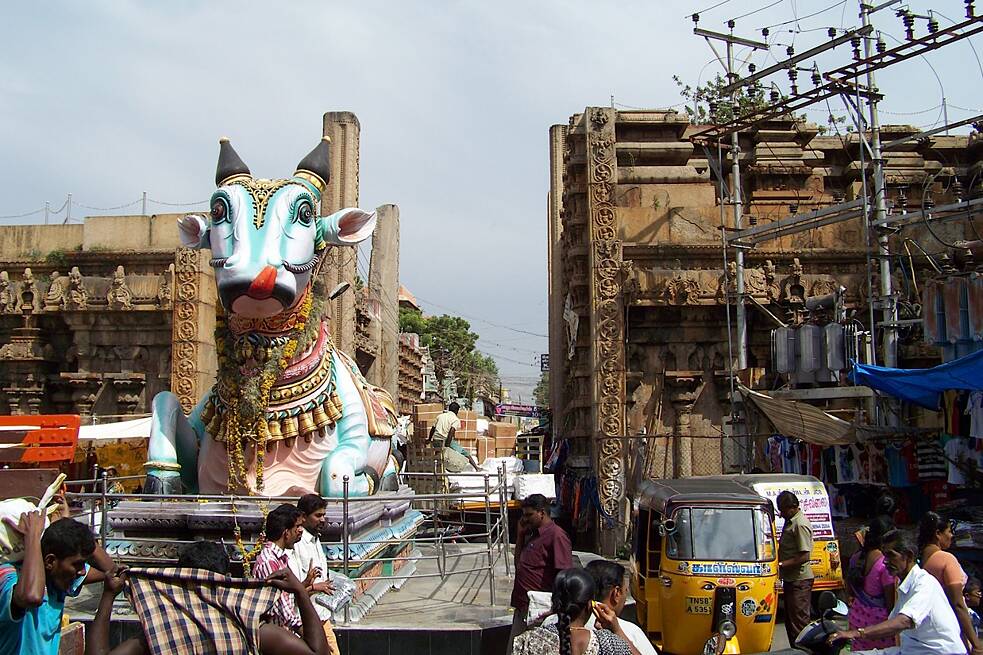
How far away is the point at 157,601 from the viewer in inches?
112

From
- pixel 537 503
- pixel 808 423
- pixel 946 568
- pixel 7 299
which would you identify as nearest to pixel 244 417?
pixel 537 503

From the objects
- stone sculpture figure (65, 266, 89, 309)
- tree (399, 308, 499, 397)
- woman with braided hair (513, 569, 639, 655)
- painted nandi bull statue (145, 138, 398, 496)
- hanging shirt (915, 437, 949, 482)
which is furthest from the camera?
tree (399, 308, 499, 397)

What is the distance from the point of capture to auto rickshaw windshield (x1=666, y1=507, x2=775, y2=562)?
6875 millimetres

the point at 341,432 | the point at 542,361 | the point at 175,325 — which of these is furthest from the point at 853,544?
the point at 542,361

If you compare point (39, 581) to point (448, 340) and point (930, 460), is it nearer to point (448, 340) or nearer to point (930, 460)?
point (930, 460)

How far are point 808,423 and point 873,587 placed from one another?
19.4 ft

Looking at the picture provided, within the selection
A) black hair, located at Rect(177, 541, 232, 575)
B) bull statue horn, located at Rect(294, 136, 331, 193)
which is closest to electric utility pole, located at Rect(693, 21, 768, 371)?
bull statue horn, located at Rect(294, 136, 331, 193)

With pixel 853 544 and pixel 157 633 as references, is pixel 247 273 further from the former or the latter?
pixel 853 544

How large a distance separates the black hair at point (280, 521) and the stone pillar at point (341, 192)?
9408mm

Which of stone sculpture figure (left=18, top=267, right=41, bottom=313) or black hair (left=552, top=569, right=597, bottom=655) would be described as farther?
stone sculpture figure (left=18, top=267, right=41, bottom=313)

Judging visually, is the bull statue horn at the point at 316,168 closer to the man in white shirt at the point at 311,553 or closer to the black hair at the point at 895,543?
the man in white shirt at the point at 311,553

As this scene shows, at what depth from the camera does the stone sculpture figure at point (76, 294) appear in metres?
16.3

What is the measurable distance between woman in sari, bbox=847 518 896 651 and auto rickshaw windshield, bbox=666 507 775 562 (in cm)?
155

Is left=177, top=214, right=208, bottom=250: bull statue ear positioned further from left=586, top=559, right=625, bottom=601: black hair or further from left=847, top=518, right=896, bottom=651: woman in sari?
left=847, top=518, right=896, bottom=651: woman in sari
